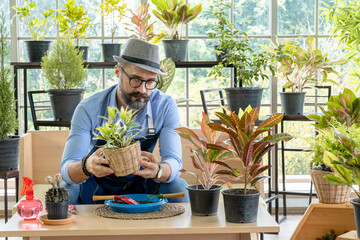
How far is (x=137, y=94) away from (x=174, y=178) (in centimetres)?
49

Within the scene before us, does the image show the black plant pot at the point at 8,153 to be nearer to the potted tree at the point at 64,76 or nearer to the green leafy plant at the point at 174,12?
the potted tree at the point at 64,76

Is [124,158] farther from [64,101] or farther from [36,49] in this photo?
[36,49]

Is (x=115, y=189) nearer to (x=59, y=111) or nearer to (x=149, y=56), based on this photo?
(x=149, y=56)

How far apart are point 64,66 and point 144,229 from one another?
224 cm

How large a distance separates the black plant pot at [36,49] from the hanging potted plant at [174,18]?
90cm

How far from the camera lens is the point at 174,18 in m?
4.27

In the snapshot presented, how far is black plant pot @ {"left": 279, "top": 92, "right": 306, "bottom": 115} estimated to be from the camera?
4.23 m

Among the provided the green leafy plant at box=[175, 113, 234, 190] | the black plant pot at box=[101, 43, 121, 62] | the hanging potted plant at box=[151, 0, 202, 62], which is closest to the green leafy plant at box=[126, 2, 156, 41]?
the hanging potted plant at box=[151, 0, 202, 62]

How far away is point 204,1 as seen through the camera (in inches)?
196

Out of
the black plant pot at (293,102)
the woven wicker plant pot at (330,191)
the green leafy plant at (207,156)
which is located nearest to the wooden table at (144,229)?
the green leafy plant at (207,156)

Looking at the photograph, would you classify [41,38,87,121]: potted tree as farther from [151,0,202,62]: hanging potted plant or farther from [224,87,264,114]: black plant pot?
[224,87,264,114]: black plant pot

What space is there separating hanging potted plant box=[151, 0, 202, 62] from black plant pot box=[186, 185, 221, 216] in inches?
91.0

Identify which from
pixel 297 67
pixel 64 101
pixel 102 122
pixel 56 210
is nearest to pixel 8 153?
pixel 64 101

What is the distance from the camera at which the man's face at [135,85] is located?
9.42 feet
